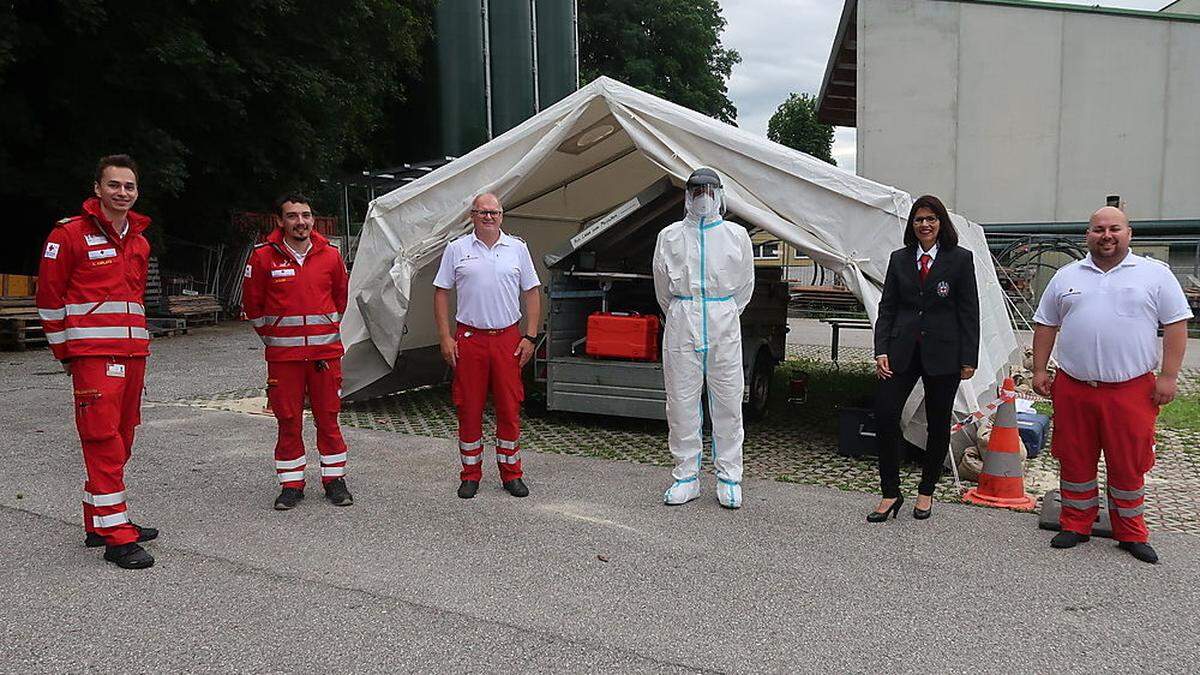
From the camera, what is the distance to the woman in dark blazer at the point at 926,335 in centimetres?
459

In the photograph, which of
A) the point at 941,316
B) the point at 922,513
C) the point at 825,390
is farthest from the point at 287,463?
the point at 825,390

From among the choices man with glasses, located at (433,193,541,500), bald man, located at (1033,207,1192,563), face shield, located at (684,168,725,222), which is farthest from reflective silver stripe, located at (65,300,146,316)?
bald man, located at (1033,207,1192,563)

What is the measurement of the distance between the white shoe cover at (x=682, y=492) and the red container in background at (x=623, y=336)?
2114 mm

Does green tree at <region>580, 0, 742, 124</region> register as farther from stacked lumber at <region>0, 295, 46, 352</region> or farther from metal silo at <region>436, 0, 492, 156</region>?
stacked lumber at <region>0, 295, 46, 352</region>

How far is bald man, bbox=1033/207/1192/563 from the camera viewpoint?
4160 mm

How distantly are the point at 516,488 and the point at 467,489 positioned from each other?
292 mm

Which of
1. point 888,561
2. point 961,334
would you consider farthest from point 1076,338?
point 888,561

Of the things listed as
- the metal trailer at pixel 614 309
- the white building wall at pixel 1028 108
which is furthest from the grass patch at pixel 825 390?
the white building wall at pixel 1028 108

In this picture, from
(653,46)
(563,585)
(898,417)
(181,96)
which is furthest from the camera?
(653,46)

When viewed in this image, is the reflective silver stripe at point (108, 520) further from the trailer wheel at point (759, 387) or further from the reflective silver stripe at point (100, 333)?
the trailer wheel at point (759, 387)

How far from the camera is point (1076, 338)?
4.27m

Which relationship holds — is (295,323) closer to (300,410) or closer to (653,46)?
(300,410)

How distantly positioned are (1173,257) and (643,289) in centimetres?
1774

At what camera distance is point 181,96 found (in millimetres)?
16062
